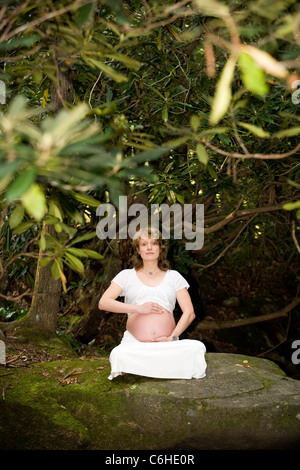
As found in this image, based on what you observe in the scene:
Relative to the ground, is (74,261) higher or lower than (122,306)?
higher

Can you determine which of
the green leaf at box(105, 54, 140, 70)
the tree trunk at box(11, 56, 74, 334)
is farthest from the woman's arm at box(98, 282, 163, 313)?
the green leaf at box(105, 54, 140, 70)

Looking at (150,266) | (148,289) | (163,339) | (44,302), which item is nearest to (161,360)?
(163,339)

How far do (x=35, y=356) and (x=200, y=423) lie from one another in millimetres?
1623

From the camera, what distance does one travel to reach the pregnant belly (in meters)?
3.53

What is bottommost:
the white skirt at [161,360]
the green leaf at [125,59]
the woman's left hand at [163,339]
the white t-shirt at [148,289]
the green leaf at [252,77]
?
the white skirt at [161,360]

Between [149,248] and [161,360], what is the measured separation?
829 mm

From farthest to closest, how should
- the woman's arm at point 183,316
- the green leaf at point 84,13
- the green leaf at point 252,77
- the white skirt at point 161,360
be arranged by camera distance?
the woman's arm at point 183,316, the white skirt at point 161,360, the green leaf at point 84,13, the green leaf at point 252,77

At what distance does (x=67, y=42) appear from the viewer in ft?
6.82

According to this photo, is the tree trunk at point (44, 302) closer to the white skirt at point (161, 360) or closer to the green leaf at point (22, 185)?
the white skirt at point (161, 360)

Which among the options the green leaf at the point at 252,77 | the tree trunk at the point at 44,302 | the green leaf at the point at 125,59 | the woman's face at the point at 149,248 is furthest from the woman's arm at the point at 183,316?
the green leaf at the point at 252,77

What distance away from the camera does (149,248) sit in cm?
362

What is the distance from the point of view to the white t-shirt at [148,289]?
361 centimetres

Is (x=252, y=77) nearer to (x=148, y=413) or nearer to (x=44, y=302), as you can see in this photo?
(x=148, y=413)

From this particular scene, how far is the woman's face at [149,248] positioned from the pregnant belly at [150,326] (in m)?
0.42
